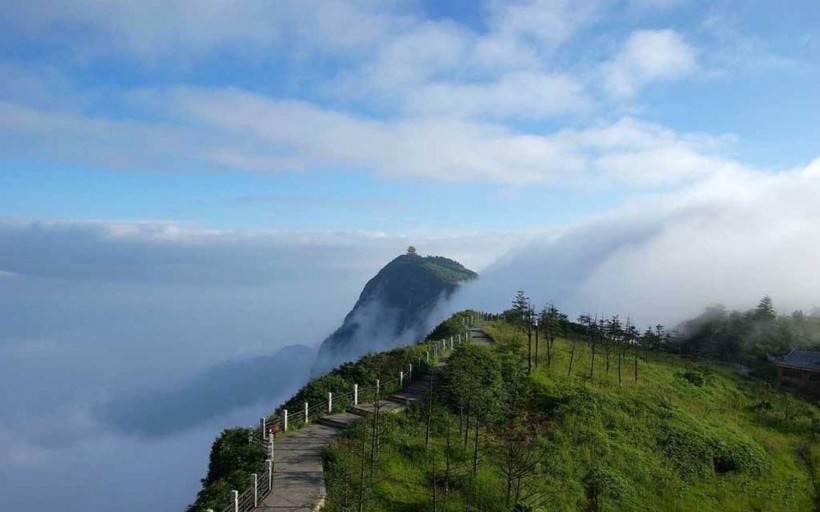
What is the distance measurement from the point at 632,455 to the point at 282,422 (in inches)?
693

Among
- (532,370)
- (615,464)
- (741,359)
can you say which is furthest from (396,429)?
(741,359)

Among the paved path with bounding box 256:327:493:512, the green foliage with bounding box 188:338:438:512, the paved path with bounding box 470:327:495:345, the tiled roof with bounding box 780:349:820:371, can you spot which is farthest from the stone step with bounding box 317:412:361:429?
the tiled roof with bounding box 780:349:820:371

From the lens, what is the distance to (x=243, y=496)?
18141mm

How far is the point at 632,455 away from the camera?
27016 millimetres

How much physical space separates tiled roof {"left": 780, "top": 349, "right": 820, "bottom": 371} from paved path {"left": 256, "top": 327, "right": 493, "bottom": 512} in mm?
47063

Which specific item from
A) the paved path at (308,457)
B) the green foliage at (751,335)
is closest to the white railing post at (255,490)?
the paved path at (308,457)

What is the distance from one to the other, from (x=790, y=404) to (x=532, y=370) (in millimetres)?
25525

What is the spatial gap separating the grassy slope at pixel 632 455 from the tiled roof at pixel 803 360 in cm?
2041

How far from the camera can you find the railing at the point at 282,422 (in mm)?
18312

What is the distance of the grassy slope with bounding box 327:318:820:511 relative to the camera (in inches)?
864

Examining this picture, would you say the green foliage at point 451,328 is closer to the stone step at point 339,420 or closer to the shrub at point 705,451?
the shrub at point 705,451

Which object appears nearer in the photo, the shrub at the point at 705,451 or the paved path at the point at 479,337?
the shrub at the point at 705,451

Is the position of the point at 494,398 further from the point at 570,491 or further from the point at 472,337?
the point at 472,337

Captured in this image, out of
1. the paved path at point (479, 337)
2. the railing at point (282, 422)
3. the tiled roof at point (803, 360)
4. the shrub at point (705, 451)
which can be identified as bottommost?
the shrub at point (705, 451)
